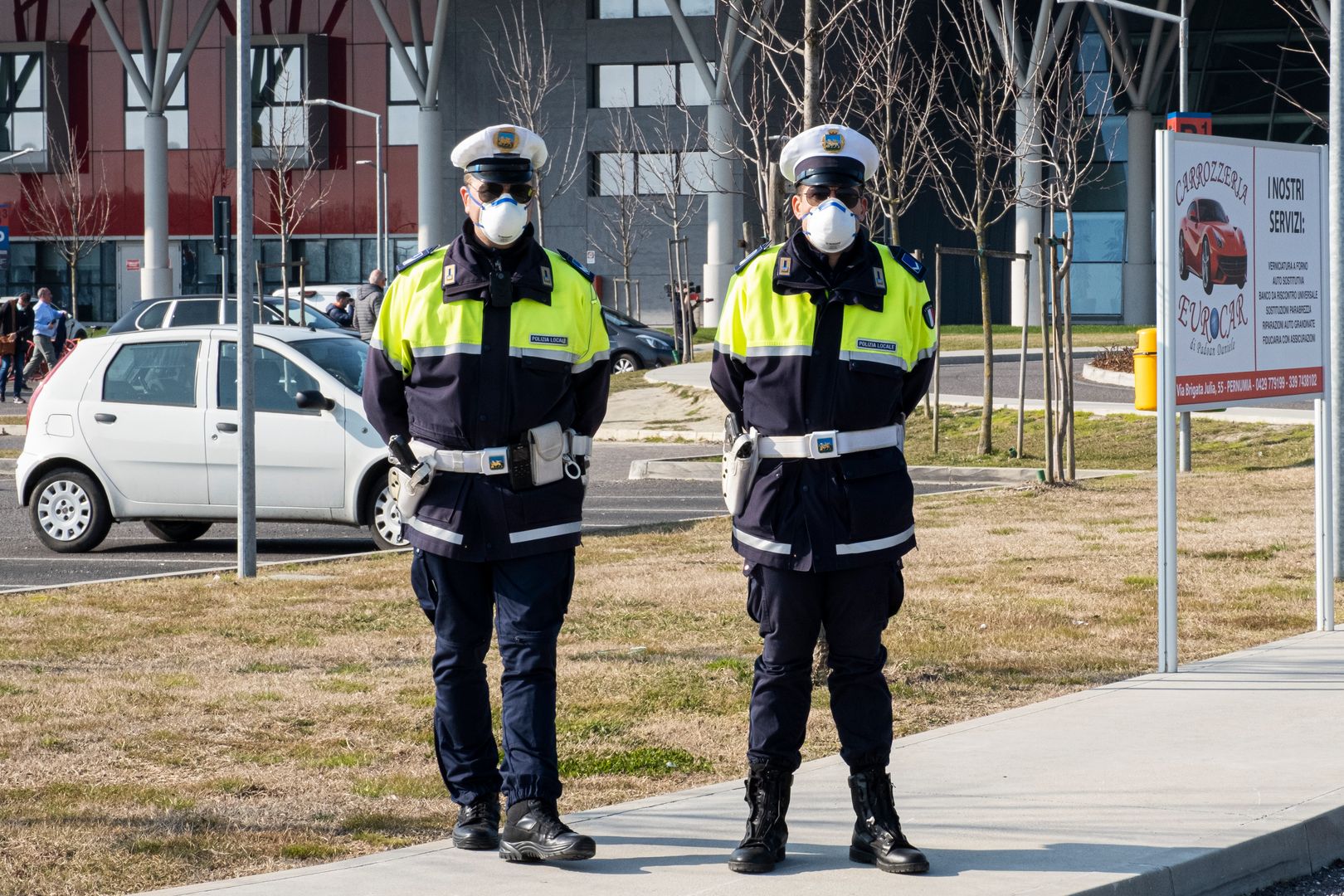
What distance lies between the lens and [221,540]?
1452cm

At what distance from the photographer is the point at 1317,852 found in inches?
221

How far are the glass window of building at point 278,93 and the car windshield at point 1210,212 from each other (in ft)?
159

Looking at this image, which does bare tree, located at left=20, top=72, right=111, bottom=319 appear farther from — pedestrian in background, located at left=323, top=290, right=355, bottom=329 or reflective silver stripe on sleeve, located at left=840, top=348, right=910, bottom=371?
reflective silver stripe on sleeve, located at left=840, top=348, right=910, bottom=371

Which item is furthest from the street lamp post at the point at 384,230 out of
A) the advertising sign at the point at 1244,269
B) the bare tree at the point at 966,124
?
the advertising sign at the point at 1244,269

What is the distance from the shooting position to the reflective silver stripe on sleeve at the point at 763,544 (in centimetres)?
502

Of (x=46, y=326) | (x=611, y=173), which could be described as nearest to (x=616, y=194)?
(x=611, y=173)

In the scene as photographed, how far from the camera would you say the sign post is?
807 cm

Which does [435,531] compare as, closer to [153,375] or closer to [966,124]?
[153,375]

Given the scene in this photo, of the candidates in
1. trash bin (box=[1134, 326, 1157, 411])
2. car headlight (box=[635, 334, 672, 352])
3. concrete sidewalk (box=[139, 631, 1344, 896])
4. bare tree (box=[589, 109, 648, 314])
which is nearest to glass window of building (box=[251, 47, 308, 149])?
bare tree (box=[589, 109, 648, 314])

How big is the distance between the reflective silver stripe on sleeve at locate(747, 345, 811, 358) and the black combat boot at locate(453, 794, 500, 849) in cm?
148

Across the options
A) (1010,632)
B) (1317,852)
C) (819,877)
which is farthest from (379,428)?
(1010,632)

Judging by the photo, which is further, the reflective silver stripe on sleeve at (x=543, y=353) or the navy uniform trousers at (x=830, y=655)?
the reflective silver stripe on sleeve at (x=543, y=353)

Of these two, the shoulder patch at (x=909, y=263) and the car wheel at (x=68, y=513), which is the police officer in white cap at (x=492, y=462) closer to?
the shoulder patch at (x=909, y=263)

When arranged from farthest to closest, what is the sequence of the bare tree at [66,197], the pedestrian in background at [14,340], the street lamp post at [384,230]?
the bare tree at [66,197] → the street lamp post at [384,230] → the pedestrian in background at [14,340]
